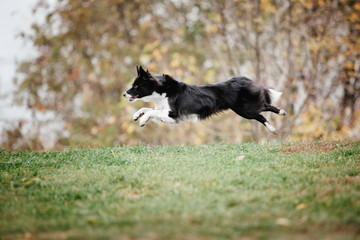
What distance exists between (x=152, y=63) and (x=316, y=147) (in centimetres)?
895

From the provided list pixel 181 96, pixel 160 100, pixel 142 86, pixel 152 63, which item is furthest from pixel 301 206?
pixel 152 63

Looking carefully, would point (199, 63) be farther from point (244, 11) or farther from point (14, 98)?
point (14, 98)

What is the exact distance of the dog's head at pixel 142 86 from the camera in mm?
7277

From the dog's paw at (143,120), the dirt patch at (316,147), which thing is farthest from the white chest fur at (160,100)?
the dirt patch at (316,147)

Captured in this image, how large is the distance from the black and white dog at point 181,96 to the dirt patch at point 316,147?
1.58 m

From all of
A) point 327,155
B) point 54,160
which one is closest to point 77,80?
point 54,160

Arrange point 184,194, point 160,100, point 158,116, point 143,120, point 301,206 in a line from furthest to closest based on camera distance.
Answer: point 160,100
point 158,116
point 143,120
point 184,194
point 301,206

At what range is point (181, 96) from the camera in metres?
7.32

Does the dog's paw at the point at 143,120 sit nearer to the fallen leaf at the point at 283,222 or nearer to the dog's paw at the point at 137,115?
the dog's paw at the point at 137,115

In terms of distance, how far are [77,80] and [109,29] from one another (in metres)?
2.60

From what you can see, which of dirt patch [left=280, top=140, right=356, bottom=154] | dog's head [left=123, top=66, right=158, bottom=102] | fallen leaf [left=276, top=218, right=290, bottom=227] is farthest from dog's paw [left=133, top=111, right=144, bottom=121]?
fallen leaf [left=276, top=218, right=290, bottom=227]

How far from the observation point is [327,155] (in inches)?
237

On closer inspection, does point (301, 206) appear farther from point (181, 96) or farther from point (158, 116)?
point (181, 96)

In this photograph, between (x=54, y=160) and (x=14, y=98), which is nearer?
(x=54, y=160)
